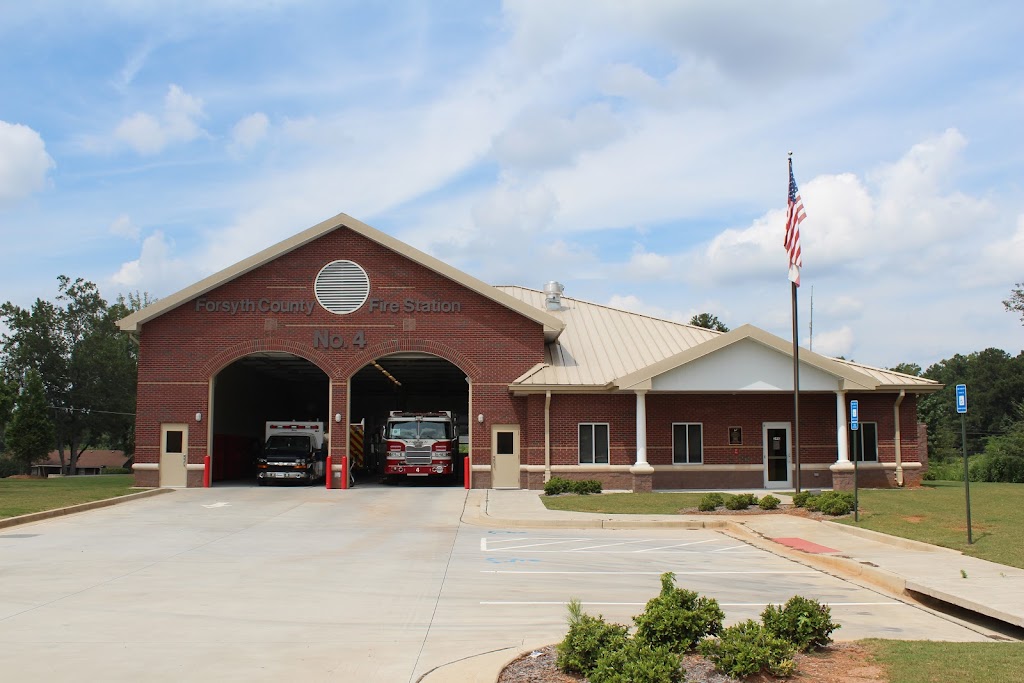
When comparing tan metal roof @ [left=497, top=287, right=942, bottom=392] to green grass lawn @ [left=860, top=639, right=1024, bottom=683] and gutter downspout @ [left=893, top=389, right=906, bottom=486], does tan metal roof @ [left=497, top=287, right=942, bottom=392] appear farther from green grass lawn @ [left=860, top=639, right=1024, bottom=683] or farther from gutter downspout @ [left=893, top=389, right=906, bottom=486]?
green grass lawn @ [left=860, top=639, right=1024, bottom=683]

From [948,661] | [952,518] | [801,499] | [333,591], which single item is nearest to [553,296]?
[801,499]

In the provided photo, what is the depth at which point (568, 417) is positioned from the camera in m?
32.1

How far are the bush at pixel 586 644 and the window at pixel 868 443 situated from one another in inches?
1034

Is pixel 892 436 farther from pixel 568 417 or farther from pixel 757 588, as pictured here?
pixel 757 588

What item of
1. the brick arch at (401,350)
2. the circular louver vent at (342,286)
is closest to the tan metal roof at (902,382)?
the brick arch at (401,350)

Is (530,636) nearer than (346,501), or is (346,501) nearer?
(530,636)

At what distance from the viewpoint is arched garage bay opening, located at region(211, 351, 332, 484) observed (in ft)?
121

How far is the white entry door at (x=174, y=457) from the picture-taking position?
3288 centimetres

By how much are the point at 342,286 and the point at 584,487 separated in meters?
11.5

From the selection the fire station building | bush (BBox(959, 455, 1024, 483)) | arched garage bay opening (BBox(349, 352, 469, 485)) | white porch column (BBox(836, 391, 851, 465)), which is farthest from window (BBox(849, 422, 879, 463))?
arched garage bay opening (BBox(349, 352, 469, 485))

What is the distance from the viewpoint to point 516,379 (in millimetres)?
32938

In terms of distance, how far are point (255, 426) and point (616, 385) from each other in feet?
67.5

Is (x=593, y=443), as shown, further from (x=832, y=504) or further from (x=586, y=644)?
(x=586, y=644)

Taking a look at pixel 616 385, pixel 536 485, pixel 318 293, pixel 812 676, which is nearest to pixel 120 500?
pixel 318 293
